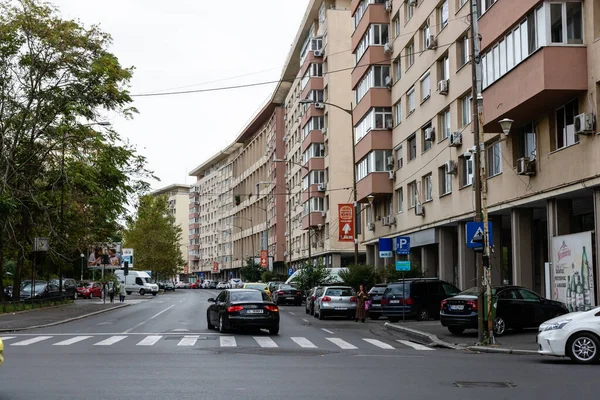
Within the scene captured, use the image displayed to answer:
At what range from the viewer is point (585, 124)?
75.8 ft

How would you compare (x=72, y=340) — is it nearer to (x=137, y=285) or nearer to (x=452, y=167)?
(x=452, y=167)

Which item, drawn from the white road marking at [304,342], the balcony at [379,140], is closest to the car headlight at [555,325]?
the white road marking at [304,342]

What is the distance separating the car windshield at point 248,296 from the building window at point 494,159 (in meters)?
11.3

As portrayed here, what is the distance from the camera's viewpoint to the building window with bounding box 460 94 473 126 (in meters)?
35.1

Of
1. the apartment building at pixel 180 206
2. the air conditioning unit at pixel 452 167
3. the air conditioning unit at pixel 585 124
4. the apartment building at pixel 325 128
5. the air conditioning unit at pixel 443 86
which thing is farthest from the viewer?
the apartment building at pixel 180 206

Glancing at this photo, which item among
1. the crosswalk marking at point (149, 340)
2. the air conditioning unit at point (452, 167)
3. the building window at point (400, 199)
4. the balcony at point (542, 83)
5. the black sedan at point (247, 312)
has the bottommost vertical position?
the crosswalk marking at point (149, 340)

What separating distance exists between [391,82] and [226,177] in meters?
93.2

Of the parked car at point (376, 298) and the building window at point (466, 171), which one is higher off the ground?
the building window at point (466, 171)

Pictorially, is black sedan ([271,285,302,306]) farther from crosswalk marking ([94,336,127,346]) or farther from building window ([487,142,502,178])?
crosswalk marking ([94,336,127,346])

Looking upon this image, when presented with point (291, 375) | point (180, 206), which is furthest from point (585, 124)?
point (180, 206)

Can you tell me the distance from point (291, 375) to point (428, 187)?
29.2 metres

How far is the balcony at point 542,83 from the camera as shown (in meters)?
23.7

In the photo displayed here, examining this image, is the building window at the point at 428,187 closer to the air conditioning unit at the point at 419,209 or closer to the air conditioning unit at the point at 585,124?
the air conditioning unit at the point at 419,209

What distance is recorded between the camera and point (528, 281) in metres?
29.8
